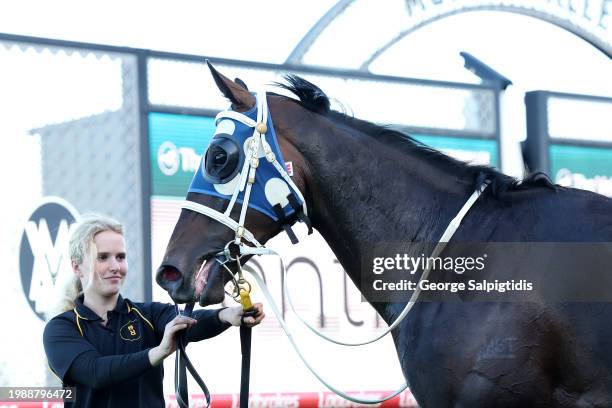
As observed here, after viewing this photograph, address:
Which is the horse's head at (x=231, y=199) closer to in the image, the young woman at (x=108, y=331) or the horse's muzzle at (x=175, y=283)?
the horse's muzzle at (x=175, y=283)

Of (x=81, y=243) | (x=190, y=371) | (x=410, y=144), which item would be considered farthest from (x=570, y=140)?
(x=81, y=243)

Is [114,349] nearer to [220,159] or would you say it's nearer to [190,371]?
[190,371]

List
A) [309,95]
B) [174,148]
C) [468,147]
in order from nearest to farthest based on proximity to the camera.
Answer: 1. [309,95]
2. [174,148]
3. [468,147]

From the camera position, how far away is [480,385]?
3.77 m

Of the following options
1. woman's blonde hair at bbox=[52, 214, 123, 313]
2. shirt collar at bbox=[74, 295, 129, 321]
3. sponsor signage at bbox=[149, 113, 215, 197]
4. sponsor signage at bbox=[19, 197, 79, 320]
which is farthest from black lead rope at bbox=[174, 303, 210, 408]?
sponsor signage at bbox=[149, 113, 215, 197]

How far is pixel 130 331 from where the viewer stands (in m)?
4.23

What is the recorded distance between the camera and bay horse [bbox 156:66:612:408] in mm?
3760

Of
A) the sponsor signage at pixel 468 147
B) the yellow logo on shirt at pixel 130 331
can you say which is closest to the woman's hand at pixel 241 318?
the yellow logo on shirt at pixel 130 331

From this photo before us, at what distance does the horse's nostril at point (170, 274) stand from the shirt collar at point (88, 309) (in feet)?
1.02

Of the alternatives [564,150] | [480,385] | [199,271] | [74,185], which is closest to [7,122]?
[74,185]

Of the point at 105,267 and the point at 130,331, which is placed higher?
the point at 105,267

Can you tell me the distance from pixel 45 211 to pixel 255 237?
6.35ft

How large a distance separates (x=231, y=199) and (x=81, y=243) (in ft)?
2.15

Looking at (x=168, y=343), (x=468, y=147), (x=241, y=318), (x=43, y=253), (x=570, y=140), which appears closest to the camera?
(x=168, y=343)
